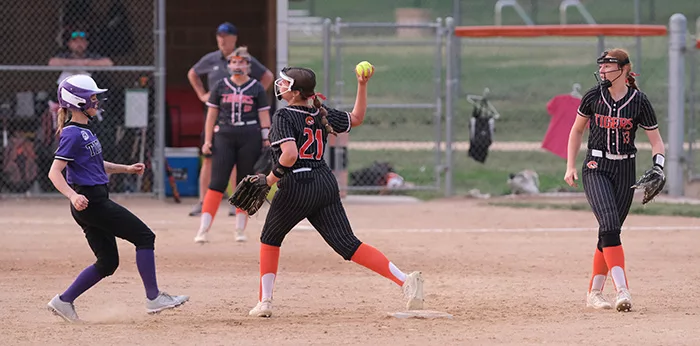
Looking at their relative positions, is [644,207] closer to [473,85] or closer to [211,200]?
[211,200]

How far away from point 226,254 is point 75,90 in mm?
3771

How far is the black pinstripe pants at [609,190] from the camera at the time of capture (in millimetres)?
8195

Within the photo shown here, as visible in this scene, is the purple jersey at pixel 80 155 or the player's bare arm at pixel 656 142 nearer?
the purple jersey at pixel 80 155

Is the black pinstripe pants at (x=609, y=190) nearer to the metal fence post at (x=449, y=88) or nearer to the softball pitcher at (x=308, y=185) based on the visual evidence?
the softball pitcher at (x=308, y=185)

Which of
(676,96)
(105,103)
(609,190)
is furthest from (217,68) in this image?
(676,96)

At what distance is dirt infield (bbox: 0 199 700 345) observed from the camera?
740 cm

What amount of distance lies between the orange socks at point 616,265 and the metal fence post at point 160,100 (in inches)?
342

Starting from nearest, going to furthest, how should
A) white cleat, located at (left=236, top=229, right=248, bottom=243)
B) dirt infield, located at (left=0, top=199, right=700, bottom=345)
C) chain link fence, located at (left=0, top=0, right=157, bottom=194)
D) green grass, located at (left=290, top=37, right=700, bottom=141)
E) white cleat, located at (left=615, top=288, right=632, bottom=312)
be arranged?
dirt infield, located at (left=0, top=199, right=700, bottom=345) < white cleat, located at (left=615, top=288, right=632, bottom=312) < white cleat, located at (left=236, top=229, right=248, bottom=243) < chain link fence, located at (left=0, top=0, right=157, bottom=194) < green grass, located at (left=290, top=37, right=700, bottom=141)

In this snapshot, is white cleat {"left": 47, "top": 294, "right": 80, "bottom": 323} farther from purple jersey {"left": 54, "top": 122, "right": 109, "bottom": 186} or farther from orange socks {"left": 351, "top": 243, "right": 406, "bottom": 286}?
orange socks {"left": 351, "top": 243, "right": 406, "bottom": 286}

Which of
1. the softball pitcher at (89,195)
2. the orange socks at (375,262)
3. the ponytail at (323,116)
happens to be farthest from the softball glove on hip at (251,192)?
the orange socks at (375,262)

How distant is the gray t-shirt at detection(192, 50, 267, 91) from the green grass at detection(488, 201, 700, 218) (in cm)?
396

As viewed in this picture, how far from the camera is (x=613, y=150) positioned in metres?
8.26

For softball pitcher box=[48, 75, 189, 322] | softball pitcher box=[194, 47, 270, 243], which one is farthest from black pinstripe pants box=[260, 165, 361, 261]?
softball pitcher box=[194, 47, 270, 243]

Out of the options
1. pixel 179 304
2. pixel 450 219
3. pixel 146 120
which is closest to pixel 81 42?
pixel 146 120
